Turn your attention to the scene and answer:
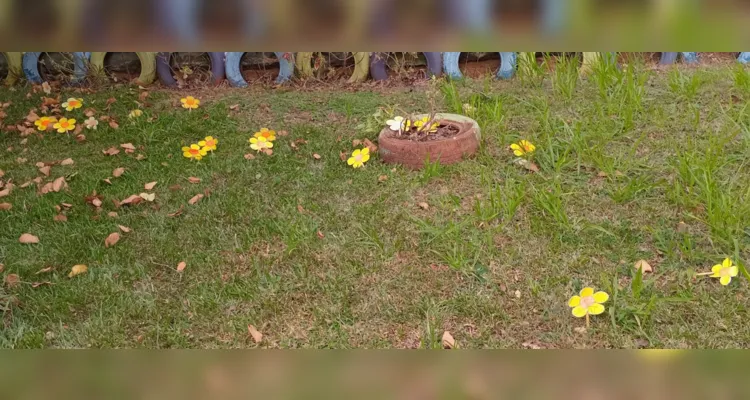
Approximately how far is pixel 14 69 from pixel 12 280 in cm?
285

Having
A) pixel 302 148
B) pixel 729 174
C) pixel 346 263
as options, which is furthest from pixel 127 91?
pixel 729 174

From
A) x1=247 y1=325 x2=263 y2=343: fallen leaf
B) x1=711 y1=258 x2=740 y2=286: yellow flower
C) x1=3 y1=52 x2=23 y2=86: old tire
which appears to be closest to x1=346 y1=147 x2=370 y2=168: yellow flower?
x1=247 y1=325 x2=263 y2=343: fallen leaf

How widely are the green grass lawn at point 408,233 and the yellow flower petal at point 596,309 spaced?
7 centimetres

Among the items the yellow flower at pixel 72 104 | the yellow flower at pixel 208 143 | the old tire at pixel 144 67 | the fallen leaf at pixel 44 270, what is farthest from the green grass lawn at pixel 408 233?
the old tire at pixel 144 67

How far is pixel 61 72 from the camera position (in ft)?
15.7

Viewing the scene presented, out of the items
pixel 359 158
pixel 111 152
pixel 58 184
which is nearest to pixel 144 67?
pixel 111 152

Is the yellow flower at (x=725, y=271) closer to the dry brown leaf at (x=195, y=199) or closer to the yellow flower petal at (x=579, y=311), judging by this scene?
the yellow flower petal at (x=579, y=311)

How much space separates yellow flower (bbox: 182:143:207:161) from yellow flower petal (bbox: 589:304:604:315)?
222cm

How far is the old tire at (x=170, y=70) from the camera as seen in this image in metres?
4.73

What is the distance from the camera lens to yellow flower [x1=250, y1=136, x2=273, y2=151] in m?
3.50
